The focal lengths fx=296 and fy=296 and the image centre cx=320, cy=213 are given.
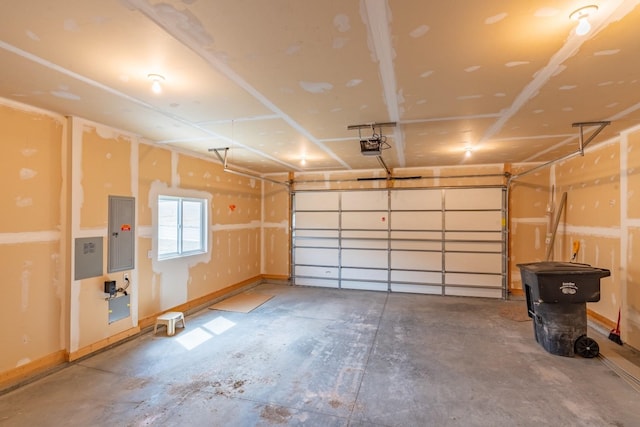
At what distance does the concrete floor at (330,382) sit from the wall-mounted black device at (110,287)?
0.70m

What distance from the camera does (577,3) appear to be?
4.66ft

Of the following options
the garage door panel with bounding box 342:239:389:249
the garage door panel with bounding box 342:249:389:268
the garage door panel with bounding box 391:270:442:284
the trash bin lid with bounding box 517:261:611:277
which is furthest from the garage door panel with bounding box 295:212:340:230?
the trash bin lid with bounding box 517:261:611:277

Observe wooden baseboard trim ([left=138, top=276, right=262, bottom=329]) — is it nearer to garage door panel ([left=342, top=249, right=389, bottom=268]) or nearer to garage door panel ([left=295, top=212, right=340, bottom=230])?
garage door panel ([left=295, top=212, right=340, bottom=230])

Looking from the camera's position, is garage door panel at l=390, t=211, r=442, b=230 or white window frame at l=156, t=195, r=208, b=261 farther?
garage door panel at l=390, t=211, r=442, b=230

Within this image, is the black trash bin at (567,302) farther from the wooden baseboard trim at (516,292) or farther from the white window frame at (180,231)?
the white window frame at (180,231)

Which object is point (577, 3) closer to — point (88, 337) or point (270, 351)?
point (270, 351)

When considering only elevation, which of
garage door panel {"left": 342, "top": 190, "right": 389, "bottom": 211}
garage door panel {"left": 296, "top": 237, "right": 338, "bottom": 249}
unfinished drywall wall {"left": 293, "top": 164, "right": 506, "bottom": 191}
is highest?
unfinished drywall wall {"left": 293, "top": 164, "right": 506, "bottom": 191}

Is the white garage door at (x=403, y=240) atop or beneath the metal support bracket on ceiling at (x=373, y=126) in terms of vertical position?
beneath

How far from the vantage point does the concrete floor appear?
2.36m

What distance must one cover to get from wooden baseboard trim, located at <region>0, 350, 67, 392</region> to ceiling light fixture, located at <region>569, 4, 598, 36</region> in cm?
495

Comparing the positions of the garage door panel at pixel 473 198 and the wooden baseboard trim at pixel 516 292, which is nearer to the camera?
the wooden baseboard trim at pixel 516 292

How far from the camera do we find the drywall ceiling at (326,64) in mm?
1492

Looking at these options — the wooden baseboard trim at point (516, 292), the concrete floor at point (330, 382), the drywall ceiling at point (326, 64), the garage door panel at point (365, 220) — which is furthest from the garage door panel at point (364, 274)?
the drywall ceiling at point (326, 64)

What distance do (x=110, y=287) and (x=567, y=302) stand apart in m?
5.25
